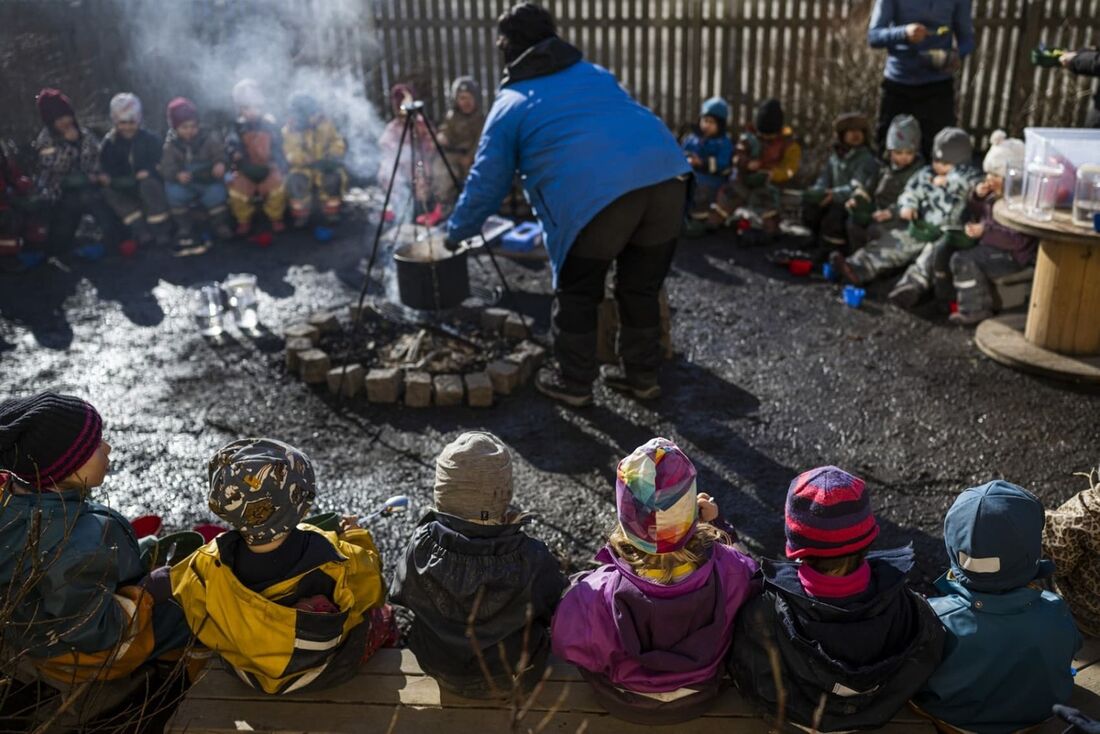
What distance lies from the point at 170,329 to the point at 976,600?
20.0ft

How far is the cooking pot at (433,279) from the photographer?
21.3ft

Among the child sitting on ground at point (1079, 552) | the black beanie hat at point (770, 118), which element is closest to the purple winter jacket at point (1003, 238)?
the black beanie hat at point (770, 118)

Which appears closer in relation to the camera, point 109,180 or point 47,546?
point 47,546

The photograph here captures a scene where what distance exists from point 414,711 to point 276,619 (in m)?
0.51

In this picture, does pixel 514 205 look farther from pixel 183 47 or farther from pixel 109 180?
pixel 183 47

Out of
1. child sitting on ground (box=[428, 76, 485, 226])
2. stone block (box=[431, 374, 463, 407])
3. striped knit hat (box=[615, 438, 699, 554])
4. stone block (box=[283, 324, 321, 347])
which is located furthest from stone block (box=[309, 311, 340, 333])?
striped knit hat (box=[615, 438, 699, 554])

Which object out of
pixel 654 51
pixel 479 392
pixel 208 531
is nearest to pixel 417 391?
pixel 479 392

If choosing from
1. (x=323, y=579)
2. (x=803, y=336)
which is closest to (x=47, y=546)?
(x=323, y=579)

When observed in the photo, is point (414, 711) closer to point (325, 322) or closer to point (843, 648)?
point (843, 648)

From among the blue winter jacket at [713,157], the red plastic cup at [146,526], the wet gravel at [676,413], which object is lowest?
the wet gravel at [676,413]

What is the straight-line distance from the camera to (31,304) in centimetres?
798

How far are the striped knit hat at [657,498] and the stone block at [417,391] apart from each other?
10.6ft

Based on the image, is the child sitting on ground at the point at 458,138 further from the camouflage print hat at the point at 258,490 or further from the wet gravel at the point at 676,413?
the camouflage print hat at the point at 258,490

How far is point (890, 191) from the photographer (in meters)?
7.83
